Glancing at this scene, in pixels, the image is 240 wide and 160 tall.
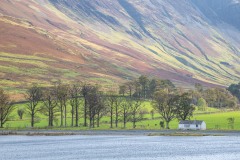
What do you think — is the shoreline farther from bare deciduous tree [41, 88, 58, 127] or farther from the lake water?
bare deciduous tree [41, 88, 58, 127]

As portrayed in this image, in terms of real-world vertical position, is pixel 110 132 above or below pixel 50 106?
below

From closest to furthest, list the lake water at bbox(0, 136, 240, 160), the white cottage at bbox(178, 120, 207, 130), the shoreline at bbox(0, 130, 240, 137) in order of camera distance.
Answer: the lake water at bbox(0, 136, 240, 160) < the shoreline at bbox(0, 130, 240, 137) < the white cottage at bbox(178, 120, 207, 130)

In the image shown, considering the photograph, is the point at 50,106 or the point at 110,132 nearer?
the point at 110,132

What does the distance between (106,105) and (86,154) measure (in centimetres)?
6809

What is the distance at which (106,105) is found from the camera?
164875mm

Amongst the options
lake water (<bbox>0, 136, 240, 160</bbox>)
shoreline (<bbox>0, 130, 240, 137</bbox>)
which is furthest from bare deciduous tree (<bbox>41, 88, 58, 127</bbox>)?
lake water (<bbox>0, 136, 240, 160</bbox>)

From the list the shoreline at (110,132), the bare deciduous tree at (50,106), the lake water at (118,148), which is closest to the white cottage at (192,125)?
the shoreline at (110,132)

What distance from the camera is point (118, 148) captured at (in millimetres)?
106938

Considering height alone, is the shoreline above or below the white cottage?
below

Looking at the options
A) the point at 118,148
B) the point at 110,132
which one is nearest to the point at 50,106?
the point at 110,132

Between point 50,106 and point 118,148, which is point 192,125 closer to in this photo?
point 50,106

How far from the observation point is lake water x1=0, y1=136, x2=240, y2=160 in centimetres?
9206

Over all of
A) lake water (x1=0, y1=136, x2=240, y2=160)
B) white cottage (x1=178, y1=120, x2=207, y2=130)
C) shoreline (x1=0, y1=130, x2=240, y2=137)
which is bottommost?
lake water (x1=0, y1=136, x2=240, y2=160)

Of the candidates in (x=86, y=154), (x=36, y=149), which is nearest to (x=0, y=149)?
(x=36, y=149)
